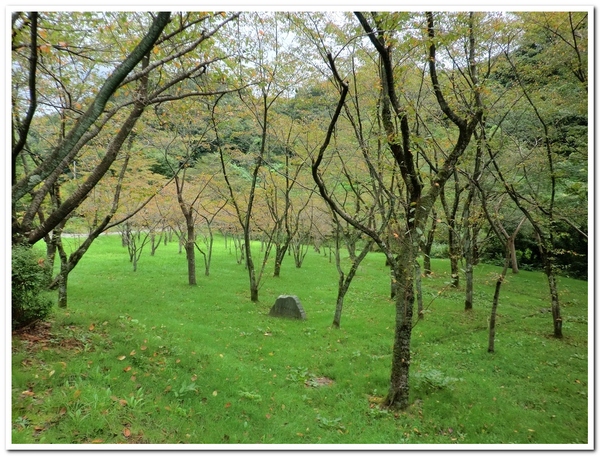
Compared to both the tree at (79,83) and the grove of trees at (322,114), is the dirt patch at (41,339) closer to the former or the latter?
the grove of trees at (322,114)

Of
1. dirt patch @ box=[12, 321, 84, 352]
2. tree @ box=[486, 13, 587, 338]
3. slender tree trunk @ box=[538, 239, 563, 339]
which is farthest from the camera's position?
slender tree trunk @ box=[538, 239, 563, 339]

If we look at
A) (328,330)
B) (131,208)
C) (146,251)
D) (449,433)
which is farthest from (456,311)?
(146,251)

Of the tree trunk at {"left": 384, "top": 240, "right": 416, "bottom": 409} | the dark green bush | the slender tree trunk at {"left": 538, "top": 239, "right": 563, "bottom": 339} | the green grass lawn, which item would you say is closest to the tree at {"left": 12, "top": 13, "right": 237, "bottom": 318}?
the dark green bush

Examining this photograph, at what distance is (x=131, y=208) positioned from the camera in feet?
43.7

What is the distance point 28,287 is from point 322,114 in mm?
9375

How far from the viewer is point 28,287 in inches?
169

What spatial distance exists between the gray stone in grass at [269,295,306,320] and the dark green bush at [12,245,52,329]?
637 centimetres

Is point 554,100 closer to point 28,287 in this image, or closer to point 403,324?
point 403,324

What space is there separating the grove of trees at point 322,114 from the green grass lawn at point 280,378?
2.42 feet

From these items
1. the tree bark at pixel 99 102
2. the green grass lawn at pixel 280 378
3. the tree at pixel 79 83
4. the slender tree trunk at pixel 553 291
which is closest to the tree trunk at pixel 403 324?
the green grass lawn at pixel 280 378

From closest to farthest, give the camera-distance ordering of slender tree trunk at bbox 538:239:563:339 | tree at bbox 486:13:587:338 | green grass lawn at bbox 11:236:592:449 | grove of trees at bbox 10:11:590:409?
1. green grass lawn at bbox 11:236:592:449
2. grove of trees at bbox 10:11:590:409
3. tree at bbox 486:13:587:338
4. slender tree trunk at bbox 538:239:563:339

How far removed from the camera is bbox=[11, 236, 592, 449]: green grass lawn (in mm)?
3586

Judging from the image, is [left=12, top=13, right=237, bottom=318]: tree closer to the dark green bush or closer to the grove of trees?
the grove of trees
